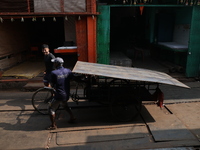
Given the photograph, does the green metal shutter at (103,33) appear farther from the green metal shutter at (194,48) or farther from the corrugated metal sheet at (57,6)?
the green metal shutter at (194,48)

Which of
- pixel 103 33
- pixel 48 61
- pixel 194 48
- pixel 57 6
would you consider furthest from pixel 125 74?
pixel 194 48

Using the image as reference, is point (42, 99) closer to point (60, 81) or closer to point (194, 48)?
point (60, 81)

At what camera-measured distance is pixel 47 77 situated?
6520mm

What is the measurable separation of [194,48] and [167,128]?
537 cm

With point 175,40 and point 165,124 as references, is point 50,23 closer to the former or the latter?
point 175,40

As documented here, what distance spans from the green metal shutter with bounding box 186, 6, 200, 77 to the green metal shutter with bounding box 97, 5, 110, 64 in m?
3.87

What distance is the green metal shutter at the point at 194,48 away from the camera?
347 inches

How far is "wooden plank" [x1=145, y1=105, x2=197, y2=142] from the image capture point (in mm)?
4914

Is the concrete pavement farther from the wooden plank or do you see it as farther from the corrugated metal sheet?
the corrugated metal sheet

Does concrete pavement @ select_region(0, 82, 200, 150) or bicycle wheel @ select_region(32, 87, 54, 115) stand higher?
Result: bicycle wheel @ select_region(32, 87, 54, 115)

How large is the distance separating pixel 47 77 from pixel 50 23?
1075cm

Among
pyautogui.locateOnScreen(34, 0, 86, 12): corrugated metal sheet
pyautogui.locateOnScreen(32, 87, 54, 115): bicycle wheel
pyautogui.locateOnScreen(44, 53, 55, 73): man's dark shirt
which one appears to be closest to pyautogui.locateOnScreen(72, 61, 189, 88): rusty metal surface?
pyautogui.locateOnScreen(44, 53, 55, 73): man's dark shirt

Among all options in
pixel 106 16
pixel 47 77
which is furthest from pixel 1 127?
pixel 106 16

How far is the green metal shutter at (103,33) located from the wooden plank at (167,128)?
3.78m
